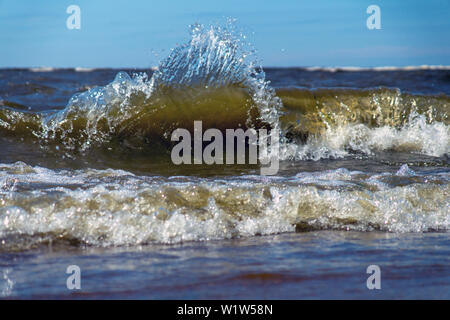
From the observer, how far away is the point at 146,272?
196 centimetres

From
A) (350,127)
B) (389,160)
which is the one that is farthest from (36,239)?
(350,127)

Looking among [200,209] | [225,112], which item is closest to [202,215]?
[200,209]

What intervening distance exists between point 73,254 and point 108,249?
14 centimetres

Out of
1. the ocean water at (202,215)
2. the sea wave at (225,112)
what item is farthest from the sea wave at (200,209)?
the sea wave at (225,112)

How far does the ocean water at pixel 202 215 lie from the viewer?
6.17 ft

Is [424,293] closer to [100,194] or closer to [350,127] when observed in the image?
[100,194]

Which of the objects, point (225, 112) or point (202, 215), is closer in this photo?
point (202, 215)

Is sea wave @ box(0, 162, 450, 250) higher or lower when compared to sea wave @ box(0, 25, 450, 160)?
lower

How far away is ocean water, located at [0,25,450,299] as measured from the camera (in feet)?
6.17

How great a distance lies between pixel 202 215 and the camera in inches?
99.6

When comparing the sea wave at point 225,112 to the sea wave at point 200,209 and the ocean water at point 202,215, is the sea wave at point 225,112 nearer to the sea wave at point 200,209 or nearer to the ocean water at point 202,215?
the ocean water at point 202,215

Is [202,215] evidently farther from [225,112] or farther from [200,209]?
[225,112]

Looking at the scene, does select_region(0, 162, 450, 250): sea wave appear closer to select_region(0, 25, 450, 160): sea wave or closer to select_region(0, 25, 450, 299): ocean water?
select_region(0, 25, 450, 299): ocean water

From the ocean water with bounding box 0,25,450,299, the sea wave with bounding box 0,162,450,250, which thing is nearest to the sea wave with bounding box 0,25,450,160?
the ocean water with bounding box 0,25,450,299
